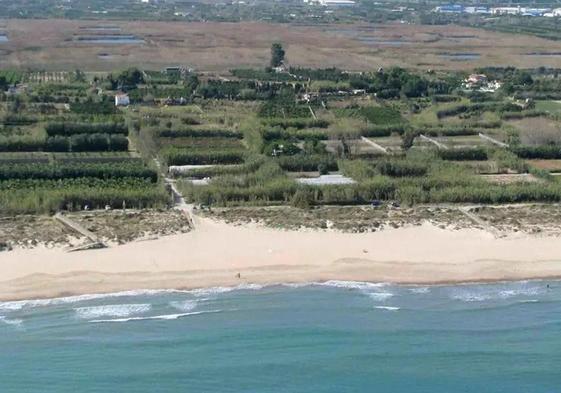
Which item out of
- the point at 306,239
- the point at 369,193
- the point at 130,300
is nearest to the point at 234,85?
the point at 369,193

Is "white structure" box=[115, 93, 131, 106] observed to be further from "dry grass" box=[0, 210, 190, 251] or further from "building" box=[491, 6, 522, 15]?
"building" box=[491, 6, 522, 15]

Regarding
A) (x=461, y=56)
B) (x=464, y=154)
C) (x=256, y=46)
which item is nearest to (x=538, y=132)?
(x=464, y=154)

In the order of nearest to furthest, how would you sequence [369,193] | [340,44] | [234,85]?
1. [369,193]
2. [234,85]
3. [340,44]

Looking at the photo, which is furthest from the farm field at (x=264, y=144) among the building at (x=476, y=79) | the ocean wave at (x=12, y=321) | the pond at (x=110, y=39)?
the pond at (x=110, y=39)

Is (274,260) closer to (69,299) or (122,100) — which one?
(69,299)

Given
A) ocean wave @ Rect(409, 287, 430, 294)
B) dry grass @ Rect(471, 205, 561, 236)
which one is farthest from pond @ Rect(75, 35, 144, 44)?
ocean wave @ Rect(409, 287, 430, 294)

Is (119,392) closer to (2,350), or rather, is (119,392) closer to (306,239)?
(2,350)
